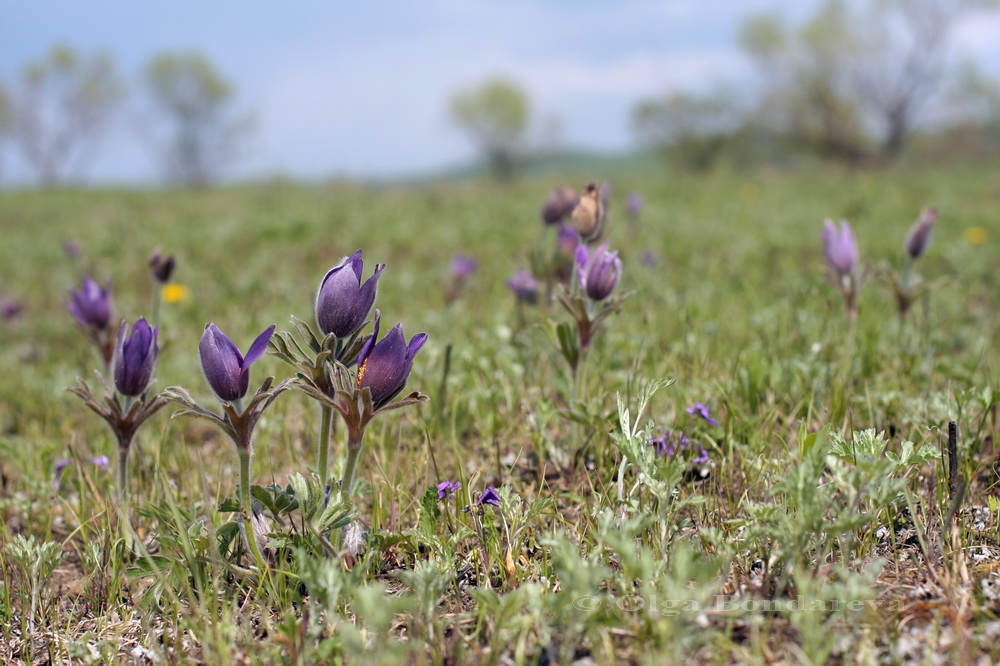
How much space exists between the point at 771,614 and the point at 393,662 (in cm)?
76

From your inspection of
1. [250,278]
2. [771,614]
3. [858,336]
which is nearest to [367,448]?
[771,614]

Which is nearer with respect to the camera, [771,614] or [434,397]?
[771,614]

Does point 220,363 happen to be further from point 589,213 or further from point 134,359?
point 589,213

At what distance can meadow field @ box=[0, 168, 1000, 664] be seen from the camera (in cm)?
151

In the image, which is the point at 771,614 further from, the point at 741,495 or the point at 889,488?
the point at 741,495

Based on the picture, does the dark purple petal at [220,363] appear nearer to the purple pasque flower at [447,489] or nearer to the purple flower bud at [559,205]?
the purple pasque flower at [447,489]

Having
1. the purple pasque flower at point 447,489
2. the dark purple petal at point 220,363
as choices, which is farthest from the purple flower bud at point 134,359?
the purple pasque flower at point 447,489

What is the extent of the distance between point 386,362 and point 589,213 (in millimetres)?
1132

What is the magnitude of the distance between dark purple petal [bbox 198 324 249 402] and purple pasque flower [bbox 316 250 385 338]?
0.21 meters

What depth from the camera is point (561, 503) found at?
7.55 feet

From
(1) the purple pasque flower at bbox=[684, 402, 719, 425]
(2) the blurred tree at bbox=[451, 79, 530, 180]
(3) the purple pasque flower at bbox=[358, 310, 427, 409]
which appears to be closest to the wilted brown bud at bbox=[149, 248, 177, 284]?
(3) the purple pasque flower at bbox=[358, 310, 427, 409]

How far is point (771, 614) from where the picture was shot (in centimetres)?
149

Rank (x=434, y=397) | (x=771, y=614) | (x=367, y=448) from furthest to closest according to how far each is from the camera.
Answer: (x=434, y=397) → (x=367, y=448) → (x=771, y=614)

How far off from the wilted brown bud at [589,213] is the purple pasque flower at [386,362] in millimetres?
1028
